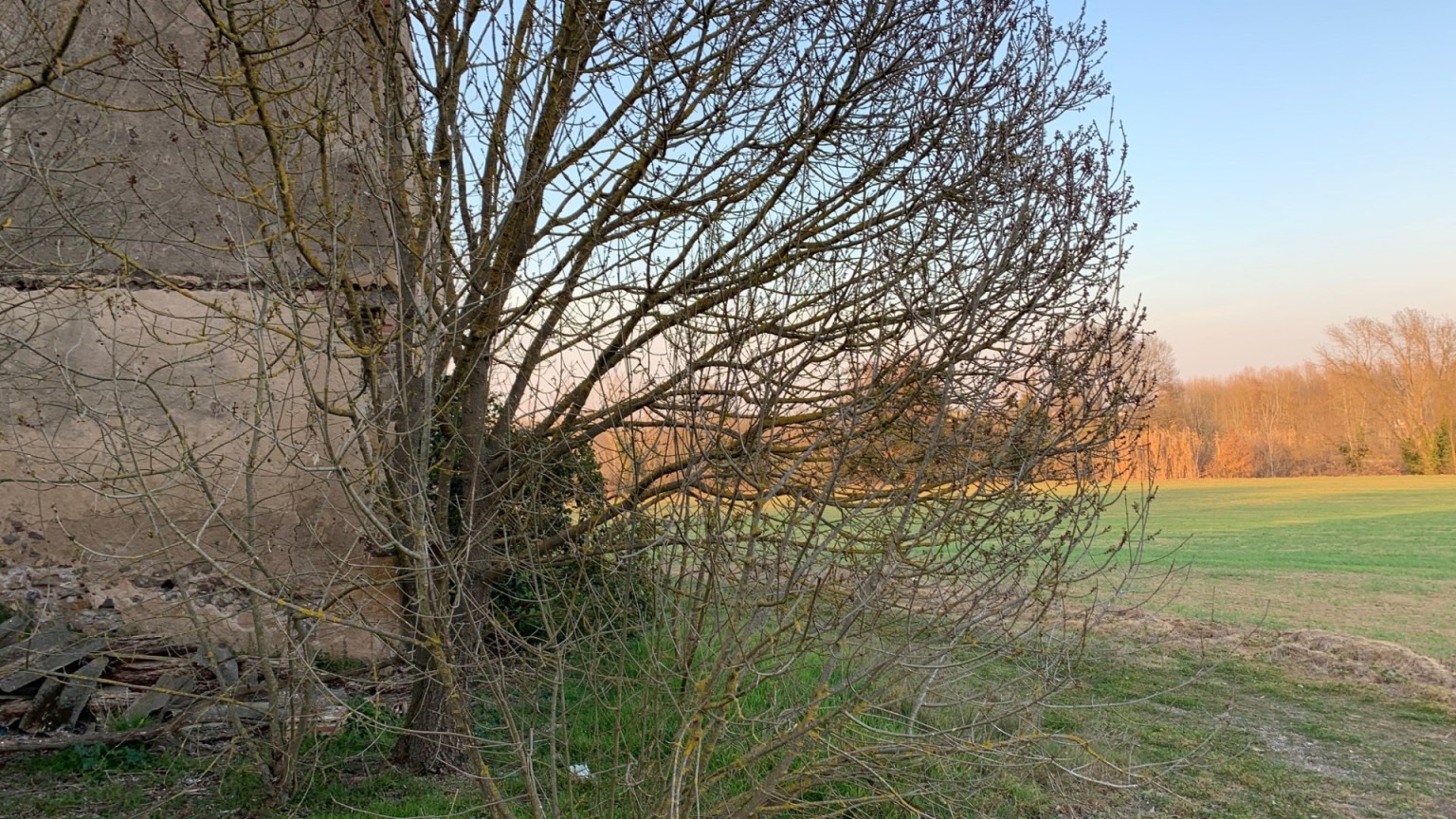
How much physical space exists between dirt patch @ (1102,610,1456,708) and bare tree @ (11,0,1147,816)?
4.82 metres

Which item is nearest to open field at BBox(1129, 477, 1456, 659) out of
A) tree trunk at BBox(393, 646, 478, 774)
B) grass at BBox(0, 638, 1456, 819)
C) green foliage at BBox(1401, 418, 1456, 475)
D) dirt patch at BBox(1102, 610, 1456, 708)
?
dirt patch at BBox(1102, 610, 1456, 708)

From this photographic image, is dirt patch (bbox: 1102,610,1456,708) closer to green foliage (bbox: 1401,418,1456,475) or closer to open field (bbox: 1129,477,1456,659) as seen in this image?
open field (bbox: 1129,477,1456,659)

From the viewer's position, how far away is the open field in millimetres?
12195

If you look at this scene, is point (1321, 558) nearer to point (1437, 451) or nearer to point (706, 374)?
point (706, 374)

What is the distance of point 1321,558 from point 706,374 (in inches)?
731

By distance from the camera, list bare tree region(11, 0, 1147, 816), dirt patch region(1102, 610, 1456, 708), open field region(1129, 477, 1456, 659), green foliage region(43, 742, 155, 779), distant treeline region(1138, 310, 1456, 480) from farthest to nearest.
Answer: distant treeline region(1138, 310, 1456, 480), open field region(1129, 477, 1456, 659), dirt patch region(1102, 610, 1456, 708), green foliage region(43, 742, 155, 779), bare tree region(11, 0, 1147, 816)

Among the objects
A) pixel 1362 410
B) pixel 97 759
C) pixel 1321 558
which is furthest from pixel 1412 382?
pixel 97 759

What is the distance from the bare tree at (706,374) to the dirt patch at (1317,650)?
4819 millimetres

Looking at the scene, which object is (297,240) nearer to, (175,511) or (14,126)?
(175,511)

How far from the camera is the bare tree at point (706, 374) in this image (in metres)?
3.71

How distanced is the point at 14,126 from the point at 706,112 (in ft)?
18.8

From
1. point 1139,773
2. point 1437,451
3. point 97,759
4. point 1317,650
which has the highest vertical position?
point 1437,451

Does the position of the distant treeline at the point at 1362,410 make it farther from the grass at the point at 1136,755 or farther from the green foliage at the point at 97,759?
the green foliage at the point at 97,759

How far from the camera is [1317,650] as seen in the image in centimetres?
1040
